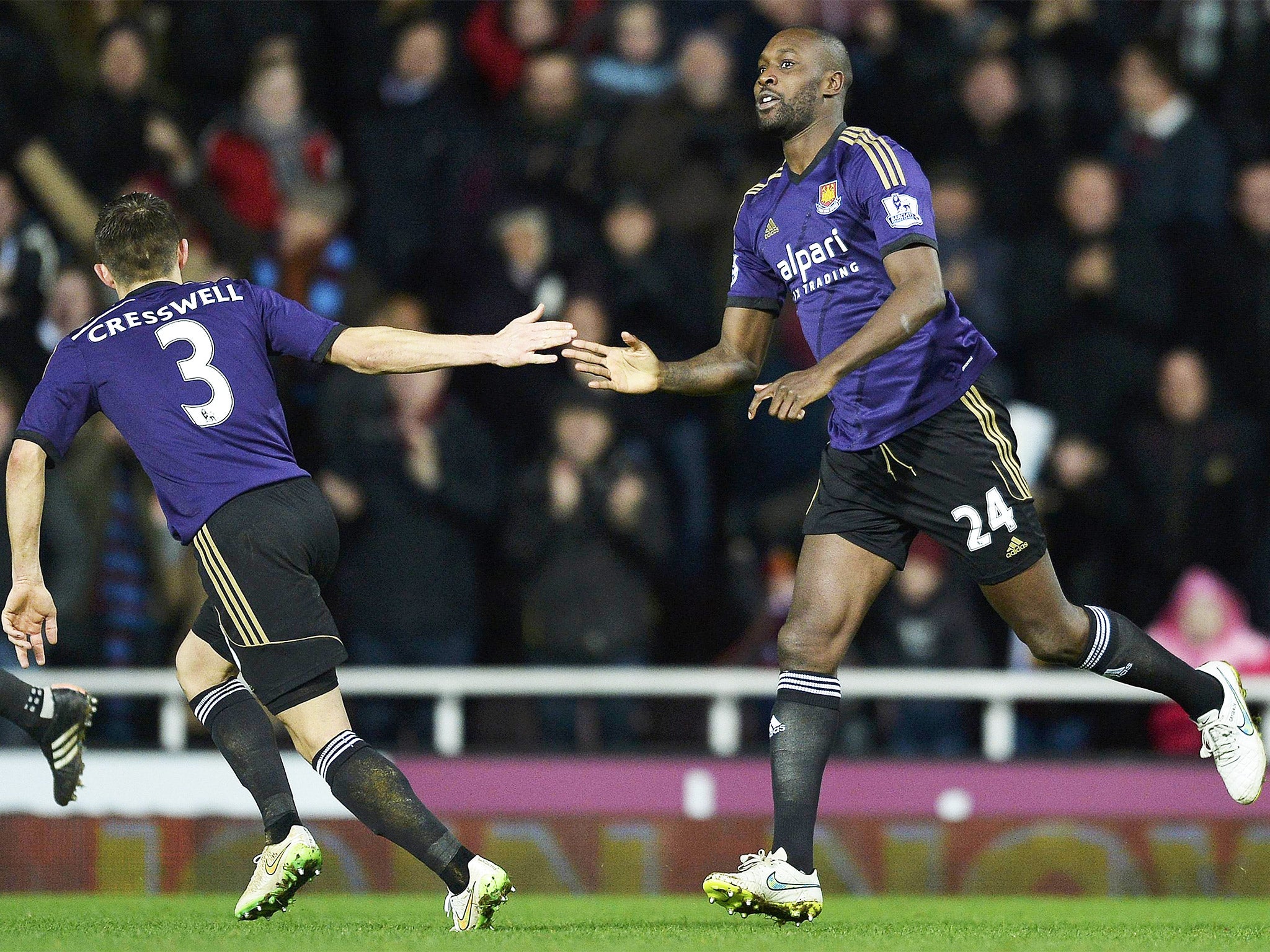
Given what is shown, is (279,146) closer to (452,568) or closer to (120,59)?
(120,59)

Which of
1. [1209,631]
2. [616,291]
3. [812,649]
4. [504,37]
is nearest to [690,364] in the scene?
[812,649]

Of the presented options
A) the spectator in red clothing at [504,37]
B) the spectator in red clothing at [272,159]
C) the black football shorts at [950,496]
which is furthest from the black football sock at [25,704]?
the spectator in red clothing at [504,37]

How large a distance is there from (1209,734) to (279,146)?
603 centimetres

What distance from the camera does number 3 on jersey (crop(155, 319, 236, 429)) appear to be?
568cm

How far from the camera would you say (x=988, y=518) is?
600cm

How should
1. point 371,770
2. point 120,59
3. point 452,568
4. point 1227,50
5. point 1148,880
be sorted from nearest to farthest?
1. point 371,770
2. point 1148,880
3. point 452,568
4. point 120,59
5. point 1227,50

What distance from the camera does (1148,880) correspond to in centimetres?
816

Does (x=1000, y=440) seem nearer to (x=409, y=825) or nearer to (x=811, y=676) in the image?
(x=811, y=676)

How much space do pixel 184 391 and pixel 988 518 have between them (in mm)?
2486

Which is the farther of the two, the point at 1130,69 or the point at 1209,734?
the point at 1130,69

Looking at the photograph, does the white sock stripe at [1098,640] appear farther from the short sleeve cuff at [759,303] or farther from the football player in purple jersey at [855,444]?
the short sleeve cuff at [759,303]

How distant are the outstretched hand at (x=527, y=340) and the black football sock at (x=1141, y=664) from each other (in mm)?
2004

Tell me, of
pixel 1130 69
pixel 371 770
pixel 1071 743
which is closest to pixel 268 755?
pixel 371 770

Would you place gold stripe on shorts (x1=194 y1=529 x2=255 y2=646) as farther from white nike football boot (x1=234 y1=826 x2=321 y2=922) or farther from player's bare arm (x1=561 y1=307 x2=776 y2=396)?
player's bare arm (x1=561 y1=307 x2=776 y2=396)
